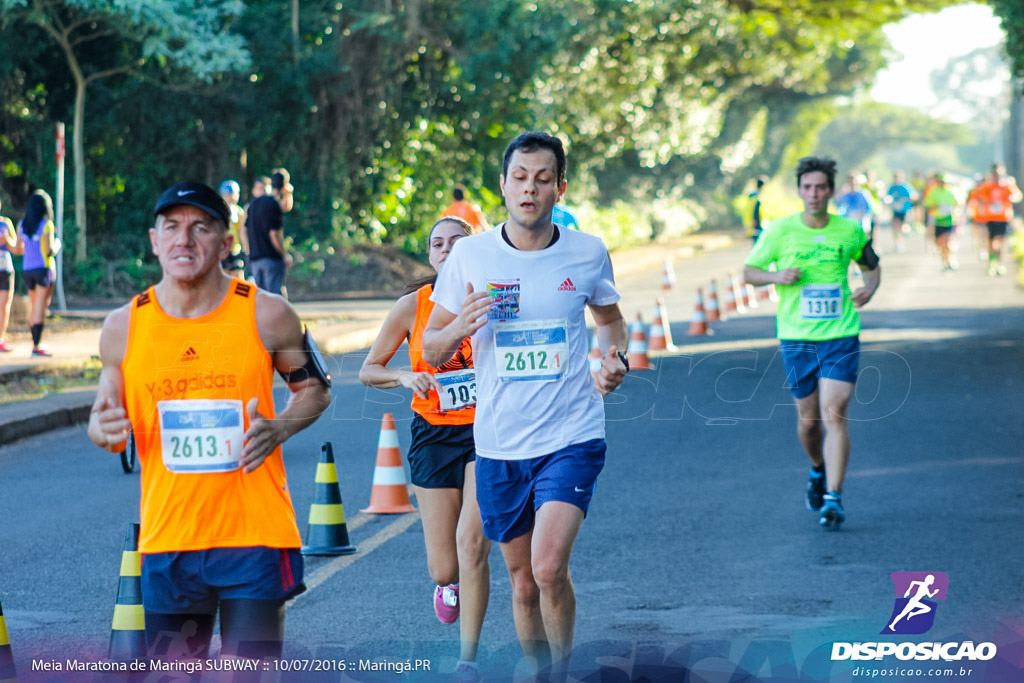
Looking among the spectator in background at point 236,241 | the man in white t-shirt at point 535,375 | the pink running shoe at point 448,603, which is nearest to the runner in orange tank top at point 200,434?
the man in white t-shirt at point 535,375

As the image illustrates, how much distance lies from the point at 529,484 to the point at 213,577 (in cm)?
125

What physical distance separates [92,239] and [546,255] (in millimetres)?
23975

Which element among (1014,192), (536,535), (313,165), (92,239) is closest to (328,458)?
(536,535)

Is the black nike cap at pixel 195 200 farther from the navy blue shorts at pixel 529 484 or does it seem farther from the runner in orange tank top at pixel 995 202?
the runner in orange tank top at pixel 995 202

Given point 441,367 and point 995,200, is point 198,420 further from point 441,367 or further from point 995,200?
point 995,200

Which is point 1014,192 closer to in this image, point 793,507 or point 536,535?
point 793,507

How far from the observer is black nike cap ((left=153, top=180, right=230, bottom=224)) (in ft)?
13.5

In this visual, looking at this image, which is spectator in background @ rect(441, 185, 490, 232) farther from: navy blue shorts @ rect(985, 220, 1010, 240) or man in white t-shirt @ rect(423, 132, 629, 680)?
man in white t-shirt @ rect(423, 132, 629, 680)

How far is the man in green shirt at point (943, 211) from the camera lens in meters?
30.0

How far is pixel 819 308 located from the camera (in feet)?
27.8

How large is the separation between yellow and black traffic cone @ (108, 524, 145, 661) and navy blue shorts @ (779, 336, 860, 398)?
4212 millimetres

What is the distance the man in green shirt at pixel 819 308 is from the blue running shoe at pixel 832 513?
0.03 meters

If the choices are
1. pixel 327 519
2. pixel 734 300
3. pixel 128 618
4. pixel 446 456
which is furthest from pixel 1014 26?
pixel 128 618

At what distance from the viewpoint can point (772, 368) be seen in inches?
648
